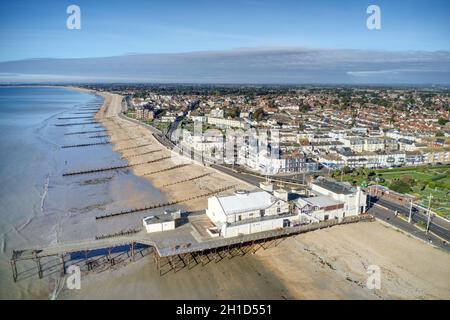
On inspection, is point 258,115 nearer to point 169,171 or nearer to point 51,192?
point 169,171

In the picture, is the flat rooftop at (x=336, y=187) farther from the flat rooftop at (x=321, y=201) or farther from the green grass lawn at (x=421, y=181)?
the green grass lawn at (x=421, y=181)

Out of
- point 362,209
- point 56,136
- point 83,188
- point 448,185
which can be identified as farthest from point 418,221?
point 56,136

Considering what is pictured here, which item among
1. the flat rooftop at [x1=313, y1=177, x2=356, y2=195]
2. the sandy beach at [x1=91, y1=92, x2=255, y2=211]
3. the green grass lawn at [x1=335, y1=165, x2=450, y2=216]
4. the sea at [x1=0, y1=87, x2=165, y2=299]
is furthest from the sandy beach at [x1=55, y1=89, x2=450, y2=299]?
the sandy beach at [x1=91, y1=92, x2=255, y2=211]

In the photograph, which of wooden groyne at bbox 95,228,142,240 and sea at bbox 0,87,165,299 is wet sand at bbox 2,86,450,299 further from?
wooden groyne at bbox 95,228,142,240

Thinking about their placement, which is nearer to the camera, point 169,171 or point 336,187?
point 336,187

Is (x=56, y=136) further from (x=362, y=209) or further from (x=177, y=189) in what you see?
(x=362, y=209)

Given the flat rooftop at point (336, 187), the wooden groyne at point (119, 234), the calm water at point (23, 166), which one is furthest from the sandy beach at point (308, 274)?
the calm water at point (23, 166)

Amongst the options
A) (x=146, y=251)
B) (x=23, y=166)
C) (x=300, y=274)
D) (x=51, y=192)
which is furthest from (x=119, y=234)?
(x=23, y=166)
